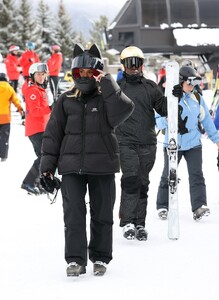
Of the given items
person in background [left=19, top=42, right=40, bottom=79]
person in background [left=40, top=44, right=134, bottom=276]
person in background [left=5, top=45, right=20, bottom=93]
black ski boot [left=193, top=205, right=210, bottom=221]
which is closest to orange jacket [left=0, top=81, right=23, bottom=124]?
black ski boot [left=193, top=205, right=210, bottom=221]

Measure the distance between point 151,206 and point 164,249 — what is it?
2.25 meters

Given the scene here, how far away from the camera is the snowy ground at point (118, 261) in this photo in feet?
13.7

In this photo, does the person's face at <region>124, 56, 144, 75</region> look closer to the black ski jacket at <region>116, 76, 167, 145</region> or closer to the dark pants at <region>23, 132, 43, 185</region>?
the black ski jacket at <region>116, 76, 167, 145</region>

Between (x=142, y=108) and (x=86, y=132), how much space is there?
1287 mm

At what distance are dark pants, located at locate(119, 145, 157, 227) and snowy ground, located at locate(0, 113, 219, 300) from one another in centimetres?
27

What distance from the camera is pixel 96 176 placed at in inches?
177

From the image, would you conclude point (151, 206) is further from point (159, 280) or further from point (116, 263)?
point (159, 280)

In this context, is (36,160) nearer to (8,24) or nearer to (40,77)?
(40,77)

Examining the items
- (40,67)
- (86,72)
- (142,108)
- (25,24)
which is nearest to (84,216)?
(86,72)

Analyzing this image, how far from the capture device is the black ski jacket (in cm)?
559

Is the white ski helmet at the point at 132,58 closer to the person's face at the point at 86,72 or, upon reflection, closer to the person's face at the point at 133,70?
the person's face at the point at 133,70

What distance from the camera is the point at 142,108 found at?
5.61 metres

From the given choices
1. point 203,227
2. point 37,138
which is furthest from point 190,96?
point 37,138

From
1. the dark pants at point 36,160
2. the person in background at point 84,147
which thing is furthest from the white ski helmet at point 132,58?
the dark pants at point 36,160
